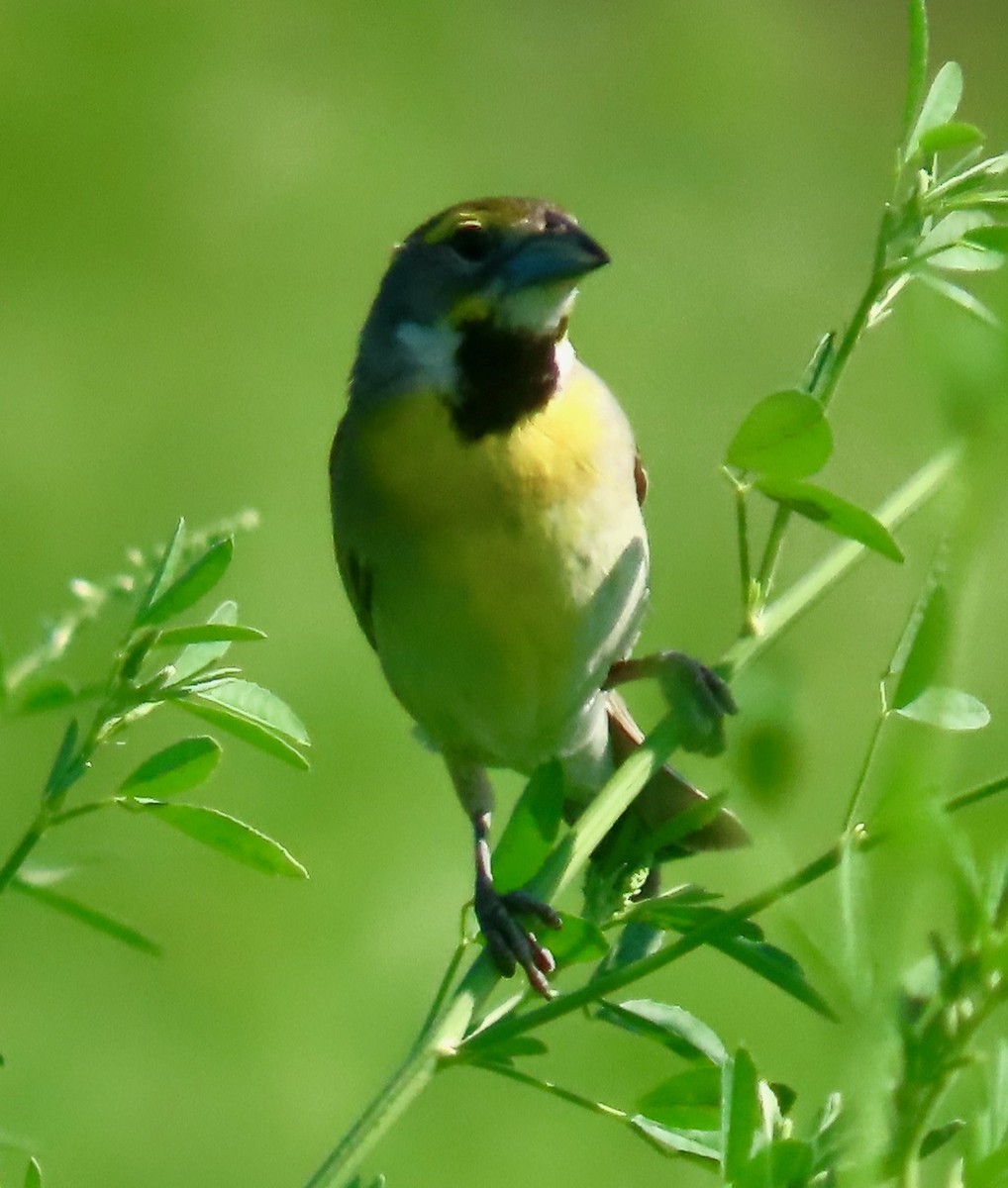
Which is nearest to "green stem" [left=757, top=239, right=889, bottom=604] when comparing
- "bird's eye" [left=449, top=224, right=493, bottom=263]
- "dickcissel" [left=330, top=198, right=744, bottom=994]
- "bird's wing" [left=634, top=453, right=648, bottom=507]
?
"dickcissel" [left=330, top=198, right=744, bottom=994]

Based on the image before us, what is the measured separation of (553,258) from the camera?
2.56 m

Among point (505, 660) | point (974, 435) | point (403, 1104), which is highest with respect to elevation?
point (505, 660)

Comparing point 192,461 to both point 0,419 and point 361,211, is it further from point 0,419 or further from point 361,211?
point 361,211

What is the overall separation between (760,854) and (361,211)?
27.9 feet

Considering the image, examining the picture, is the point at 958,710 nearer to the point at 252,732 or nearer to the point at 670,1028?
the point at 670,1028

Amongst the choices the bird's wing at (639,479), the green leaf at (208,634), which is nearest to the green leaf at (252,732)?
the green leaf at (208,634)

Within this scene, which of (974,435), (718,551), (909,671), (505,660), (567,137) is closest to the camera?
(974,435)

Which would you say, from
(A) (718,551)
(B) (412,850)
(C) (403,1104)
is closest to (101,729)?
(C) (403,1104)

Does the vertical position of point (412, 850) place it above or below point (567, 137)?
below

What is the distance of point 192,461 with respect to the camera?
752cm

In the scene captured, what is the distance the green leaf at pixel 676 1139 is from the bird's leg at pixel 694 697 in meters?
0.24

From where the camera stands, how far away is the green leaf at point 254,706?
1406 mm

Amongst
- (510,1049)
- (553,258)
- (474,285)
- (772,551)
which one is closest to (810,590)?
(772,551)

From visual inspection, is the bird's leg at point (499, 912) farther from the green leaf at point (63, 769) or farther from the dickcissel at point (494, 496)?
the green leaf at point (63, 769)
